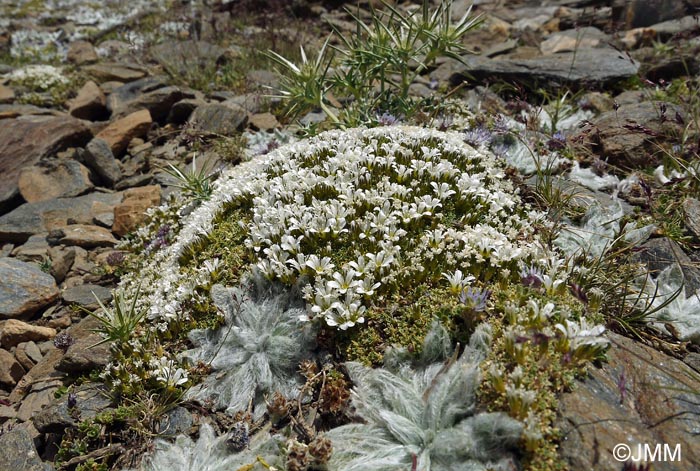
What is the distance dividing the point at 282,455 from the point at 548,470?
6.00 feet

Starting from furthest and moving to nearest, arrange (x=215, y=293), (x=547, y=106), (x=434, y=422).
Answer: (x=547, y=106) → (x=215, y=293) → (x=434, y=422)

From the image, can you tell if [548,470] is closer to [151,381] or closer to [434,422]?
[434,422]

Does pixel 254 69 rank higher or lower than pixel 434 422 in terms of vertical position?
lower

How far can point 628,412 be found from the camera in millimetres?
3383

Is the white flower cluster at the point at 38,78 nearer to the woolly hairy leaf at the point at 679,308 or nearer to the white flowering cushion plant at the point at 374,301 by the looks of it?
the white flowering cushion plant at the point at 374,301

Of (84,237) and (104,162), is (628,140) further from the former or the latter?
(104,162)

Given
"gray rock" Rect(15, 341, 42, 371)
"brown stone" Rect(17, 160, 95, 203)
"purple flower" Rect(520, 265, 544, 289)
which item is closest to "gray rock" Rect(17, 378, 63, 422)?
"gray rock" Rect(15, 341, 42, 371)

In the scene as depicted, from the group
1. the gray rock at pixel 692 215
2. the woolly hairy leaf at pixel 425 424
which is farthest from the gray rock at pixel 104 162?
the gray rock at pixel 692 215

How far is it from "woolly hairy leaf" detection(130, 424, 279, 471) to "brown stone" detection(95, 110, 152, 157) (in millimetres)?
7608

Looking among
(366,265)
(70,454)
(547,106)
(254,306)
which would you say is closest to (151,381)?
(70,454)

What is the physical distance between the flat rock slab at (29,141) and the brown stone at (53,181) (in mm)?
238

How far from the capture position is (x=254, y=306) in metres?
4.64

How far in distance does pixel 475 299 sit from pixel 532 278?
0.56m

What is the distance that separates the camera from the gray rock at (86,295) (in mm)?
6406
